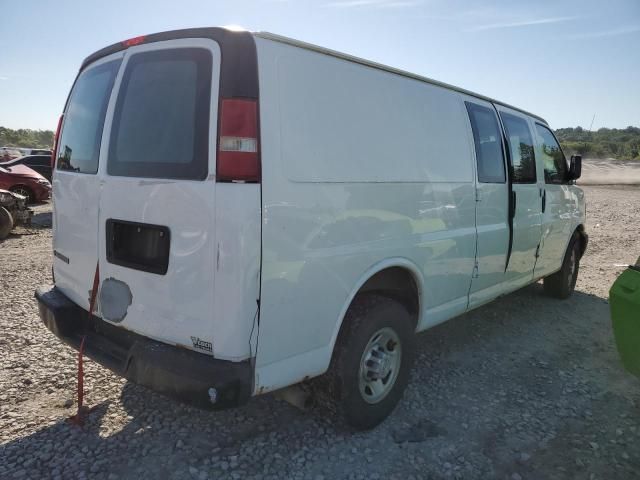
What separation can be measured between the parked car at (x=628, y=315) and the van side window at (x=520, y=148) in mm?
1368

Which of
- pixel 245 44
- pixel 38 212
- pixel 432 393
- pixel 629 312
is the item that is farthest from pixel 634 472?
pixel 38 212

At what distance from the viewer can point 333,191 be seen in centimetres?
254

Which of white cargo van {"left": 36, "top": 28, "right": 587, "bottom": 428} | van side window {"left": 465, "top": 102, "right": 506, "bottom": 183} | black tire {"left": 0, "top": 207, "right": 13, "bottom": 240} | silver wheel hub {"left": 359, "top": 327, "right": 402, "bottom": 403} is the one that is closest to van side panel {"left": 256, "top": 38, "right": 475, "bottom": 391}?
white cargo van {"left": 36, "top": 28, "right": 587, "bottom": 428}

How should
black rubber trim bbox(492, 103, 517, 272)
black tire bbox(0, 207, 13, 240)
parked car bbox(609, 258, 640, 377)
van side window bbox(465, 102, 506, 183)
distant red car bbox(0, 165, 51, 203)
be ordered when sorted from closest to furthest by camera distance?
parked car bbox(609, 258, 640, 377)
van side window bbox(465, 102, 506, 183)
black rubber trim bbox(492, 103, 517, 272)
black tire bbox(0, 207, 13, 240)
distant red car bbox(0, 165, 51, 203)

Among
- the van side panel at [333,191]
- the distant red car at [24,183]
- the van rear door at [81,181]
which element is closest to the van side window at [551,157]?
the van side panel at [333,191]

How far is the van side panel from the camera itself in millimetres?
2264

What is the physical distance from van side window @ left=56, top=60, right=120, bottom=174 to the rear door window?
8.7 inches

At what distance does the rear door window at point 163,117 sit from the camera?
222cm

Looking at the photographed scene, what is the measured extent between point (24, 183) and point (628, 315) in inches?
538

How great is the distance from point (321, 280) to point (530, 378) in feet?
8.02

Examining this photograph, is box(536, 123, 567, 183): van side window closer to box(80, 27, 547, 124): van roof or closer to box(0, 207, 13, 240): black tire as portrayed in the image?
box(80, 27, 547, 124): van roof

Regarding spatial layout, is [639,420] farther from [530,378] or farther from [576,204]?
[576,204]

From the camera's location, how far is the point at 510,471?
8.93 feet

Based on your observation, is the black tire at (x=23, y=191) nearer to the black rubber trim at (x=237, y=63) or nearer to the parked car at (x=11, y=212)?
the parked car at (x=11, y=212)
